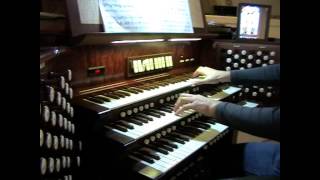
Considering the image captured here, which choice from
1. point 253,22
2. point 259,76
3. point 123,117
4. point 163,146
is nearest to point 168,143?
point 163,146

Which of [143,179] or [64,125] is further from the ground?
[64,125]

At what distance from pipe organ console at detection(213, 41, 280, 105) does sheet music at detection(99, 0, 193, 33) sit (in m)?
0.53

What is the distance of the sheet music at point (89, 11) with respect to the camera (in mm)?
1359

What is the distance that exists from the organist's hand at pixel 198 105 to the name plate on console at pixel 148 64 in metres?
0.36

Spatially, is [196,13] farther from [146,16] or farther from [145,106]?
[145,106]

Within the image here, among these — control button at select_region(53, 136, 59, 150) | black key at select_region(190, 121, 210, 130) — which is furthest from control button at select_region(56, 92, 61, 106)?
black key at select_region(190, 121, 210, 130)

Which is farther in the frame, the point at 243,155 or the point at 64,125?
the point at 243,155

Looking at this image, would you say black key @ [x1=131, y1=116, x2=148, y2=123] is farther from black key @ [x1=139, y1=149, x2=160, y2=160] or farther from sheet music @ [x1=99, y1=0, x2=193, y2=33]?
sheet music @ [x1=99, y1=0, x2=193, y2=33]

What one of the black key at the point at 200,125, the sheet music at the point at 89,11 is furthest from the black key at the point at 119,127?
the black key at the point at 200,125

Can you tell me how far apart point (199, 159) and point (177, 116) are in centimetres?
36

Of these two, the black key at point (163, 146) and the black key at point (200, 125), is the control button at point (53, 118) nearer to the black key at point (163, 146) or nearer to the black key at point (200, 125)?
the black key at point (163, 146)

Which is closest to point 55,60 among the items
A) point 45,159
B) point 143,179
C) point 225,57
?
point 45,159

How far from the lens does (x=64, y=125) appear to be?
1.14 metres
